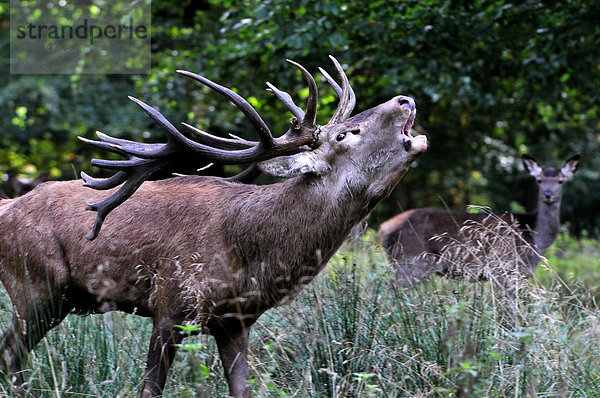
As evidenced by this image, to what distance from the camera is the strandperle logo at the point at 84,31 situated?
1288cm

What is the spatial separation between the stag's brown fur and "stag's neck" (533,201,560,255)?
19.5 ft

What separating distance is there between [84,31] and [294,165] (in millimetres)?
10248

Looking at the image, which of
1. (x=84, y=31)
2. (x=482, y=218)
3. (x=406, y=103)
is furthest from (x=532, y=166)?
(x=84, y=31)

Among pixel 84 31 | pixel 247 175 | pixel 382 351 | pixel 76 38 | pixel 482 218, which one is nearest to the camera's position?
pixel 382 351

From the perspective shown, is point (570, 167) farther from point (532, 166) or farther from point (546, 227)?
point (546, 227)

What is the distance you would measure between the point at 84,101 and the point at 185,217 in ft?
35.3

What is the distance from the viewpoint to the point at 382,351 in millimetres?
4637

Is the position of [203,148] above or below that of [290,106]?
below

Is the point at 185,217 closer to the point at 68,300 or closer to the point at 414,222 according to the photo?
the point at 68,300

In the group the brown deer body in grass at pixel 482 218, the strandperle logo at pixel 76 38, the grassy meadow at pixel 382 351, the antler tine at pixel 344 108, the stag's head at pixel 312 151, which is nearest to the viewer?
the grassy meadow at pixel 382 351

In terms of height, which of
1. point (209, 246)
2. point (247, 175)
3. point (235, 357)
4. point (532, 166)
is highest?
point (247, 175)

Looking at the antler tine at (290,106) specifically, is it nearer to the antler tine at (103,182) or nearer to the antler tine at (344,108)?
the antler tine at (344,108)

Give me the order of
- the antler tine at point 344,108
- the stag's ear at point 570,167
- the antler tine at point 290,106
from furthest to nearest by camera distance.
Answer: the stag's ear at point 570,167
the antler tine at point 290,106
the antler tine at point 344,108

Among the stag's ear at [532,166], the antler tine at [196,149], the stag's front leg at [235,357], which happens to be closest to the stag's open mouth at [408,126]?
the antler tine at [196,149]
